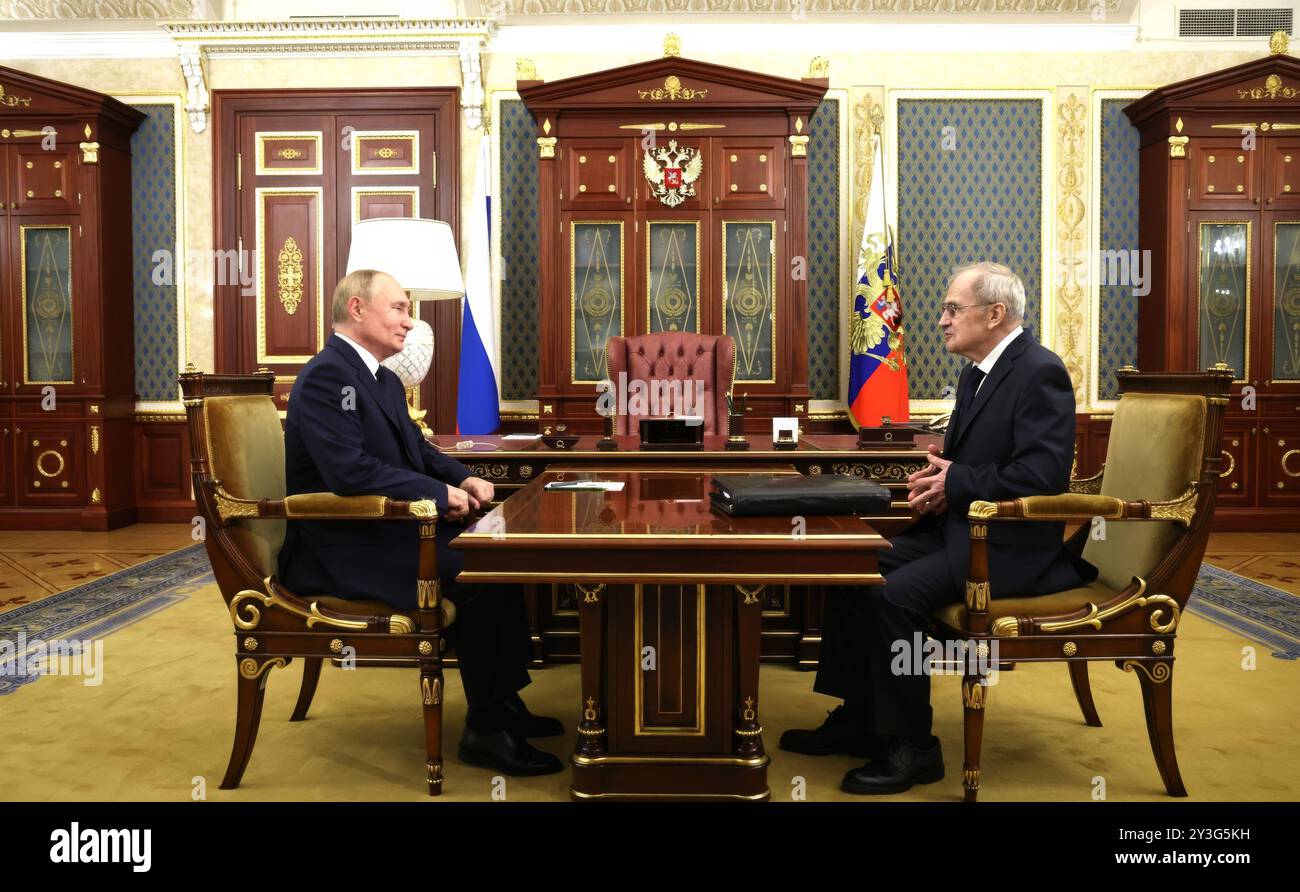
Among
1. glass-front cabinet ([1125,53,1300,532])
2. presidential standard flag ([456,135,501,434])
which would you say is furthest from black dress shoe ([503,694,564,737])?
glass-front cabinet ([1125,53,1300,532])

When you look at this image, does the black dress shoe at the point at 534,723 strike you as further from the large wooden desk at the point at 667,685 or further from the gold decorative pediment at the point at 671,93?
the gold decorative pediment at the point at 671,93

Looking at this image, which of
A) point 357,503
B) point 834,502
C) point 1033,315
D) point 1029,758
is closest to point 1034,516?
point 834,502

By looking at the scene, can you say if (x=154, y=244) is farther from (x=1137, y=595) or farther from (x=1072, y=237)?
(x=1137, y=595)

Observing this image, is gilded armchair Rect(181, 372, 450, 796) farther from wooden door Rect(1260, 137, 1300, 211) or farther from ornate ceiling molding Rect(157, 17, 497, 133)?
wooden door Rect(1260, 137, 1300, 211)

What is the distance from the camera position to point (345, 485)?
2510 mm

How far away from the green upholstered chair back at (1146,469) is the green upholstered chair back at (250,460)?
231cm

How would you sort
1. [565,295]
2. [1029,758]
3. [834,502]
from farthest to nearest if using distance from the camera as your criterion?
1. [565,295]
2. [1029,758]
3. [834,502]

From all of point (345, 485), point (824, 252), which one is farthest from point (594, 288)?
point (345, 485)

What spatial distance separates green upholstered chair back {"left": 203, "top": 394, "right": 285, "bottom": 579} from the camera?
99.8 inches

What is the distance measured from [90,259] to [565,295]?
3413 mm

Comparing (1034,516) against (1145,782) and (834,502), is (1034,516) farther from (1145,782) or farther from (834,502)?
(1145,782)

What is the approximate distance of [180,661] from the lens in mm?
3721

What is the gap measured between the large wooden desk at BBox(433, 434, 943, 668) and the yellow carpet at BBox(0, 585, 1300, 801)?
0.12m

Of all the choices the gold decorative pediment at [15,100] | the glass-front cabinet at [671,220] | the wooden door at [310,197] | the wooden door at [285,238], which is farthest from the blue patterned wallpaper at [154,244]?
the glass-front cabinet at [671,220]
